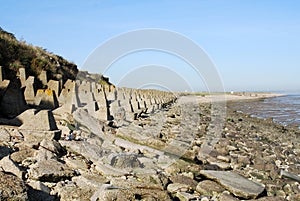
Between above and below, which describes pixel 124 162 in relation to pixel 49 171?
below

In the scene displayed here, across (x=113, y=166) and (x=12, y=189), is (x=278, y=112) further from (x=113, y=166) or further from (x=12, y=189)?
(x=12, y=189)

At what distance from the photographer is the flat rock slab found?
457cm

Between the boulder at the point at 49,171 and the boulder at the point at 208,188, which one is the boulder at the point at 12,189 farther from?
the boulder at the point at 208,188

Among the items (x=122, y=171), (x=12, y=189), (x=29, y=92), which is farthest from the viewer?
(x=29, y=92)

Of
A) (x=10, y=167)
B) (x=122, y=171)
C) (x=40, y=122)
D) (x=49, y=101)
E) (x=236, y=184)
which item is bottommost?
(x=236, y=184)

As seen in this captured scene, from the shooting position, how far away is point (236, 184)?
4871mm

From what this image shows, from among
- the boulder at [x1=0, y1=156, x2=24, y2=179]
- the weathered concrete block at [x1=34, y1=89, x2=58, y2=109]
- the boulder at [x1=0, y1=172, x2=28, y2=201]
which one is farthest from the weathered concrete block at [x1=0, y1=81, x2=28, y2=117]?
the boulder at [x1=0, y1=172, x2=28, y2=201]

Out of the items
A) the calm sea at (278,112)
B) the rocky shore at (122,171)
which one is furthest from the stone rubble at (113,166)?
the calm sea at (278,112)

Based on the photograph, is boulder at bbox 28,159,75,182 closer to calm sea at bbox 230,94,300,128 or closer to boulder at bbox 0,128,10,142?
boulder at bbox 0,128,10,142

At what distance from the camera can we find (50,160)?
4.41m

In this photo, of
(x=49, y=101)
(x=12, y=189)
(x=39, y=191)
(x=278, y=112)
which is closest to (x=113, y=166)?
(x=39, y=191)

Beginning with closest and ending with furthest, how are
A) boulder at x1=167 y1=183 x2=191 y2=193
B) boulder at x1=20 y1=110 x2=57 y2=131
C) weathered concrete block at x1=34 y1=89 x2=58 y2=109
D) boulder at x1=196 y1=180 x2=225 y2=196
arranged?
boulder at x1=167 y1=183 x2=191 y2=193
boulder at x1=196 y1=180 x2=225 y2=196
boulder at x1=20 y1=110 x2=57 y2=131
weathered concrete block at x1=34 y1=89 x2=58 y2=109

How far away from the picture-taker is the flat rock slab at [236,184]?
457cm

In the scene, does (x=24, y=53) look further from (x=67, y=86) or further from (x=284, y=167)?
(x=284, y=167)
